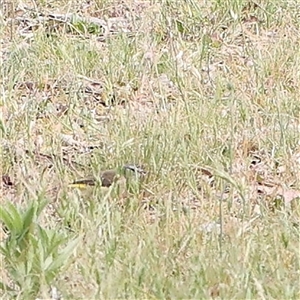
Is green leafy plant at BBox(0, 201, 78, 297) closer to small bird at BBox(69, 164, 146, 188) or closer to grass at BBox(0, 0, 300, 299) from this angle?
grass at BBox(0, 0, 300, 299)

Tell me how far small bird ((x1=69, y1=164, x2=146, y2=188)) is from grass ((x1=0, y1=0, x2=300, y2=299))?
0.13 ft

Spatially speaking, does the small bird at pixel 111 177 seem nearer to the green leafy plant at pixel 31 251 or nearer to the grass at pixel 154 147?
the grass at pixel 154 147

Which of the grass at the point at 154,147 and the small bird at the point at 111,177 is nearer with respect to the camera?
the grass at the point at 154,147

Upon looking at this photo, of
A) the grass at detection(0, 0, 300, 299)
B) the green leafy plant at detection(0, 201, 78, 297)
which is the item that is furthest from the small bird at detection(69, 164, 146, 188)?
the green leafy plant at detection(0, 201, 78, 297)

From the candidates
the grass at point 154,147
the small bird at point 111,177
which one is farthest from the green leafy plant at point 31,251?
the small bird at point 111,177

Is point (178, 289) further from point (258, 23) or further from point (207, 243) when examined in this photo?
point (258, 23)

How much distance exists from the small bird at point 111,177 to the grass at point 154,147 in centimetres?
4

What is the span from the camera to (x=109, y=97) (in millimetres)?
4031

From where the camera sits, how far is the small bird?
3084 mm

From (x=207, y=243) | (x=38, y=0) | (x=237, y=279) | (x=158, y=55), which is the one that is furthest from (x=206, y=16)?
(x=237, y=279)

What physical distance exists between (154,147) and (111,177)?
0.77ft

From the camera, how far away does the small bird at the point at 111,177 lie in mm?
3084

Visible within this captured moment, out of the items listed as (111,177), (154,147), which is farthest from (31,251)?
(154,147)

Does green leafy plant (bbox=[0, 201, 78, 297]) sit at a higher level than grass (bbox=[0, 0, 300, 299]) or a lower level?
higher
